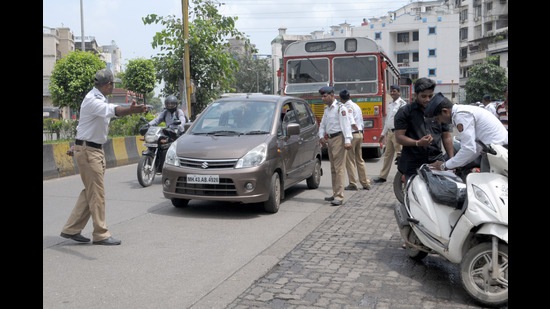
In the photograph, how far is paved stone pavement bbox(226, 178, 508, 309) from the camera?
14.5ft

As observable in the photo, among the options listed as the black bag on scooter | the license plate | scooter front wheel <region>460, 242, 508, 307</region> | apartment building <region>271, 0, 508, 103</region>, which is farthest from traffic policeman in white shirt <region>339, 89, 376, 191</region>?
apartment building <region>271, 0, 508, 103</region>

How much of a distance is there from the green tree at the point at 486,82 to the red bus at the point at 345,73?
43.0m

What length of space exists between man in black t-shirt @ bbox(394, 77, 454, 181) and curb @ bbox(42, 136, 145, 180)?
5.80m

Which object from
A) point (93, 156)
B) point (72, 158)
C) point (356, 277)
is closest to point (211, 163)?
point (93, 156)

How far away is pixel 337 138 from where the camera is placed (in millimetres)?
8961

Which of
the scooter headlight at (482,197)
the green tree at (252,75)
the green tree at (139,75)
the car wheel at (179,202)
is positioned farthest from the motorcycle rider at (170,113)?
the green tree at (252,75)

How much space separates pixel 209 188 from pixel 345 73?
8.46 meters

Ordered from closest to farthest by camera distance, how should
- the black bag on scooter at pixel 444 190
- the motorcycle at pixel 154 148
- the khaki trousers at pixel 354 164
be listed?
the black bag on scooter at pixel 444 190 → the khaki trousers at pixel 354 164 → the motorcycle at pixel 154 148

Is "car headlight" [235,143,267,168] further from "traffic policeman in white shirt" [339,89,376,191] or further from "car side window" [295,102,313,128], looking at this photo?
"traffic policeman in white shirt" [339,89,376,191]

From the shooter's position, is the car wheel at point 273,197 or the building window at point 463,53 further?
the building window at point 463,53

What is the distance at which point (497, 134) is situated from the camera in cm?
524

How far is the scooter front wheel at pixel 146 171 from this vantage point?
10.5 m

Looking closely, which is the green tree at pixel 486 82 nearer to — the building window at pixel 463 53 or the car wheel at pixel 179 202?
the building window at pixel 463 53
